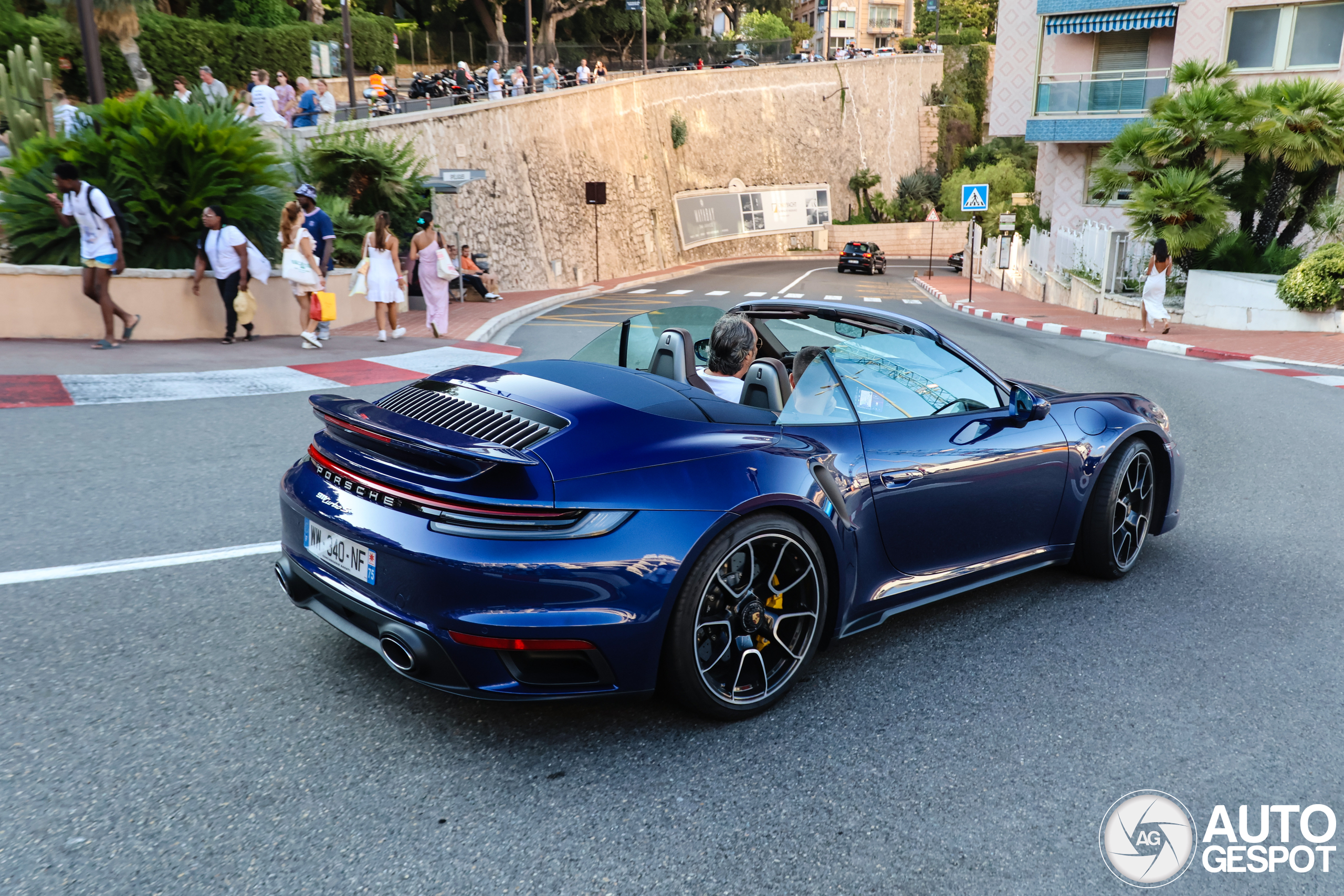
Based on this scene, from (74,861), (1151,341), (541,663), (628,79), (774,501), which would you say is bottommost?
(1151,341)

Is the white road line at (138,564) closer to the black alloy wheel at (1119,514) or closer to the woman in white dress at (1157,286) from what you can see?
the black alloy wheel at (1119,514)

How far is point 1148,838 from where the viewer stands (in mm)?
2779

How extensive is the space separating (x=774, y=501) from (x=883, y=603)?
0.82m

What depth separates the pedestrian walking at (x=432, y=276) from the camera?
46.7ft

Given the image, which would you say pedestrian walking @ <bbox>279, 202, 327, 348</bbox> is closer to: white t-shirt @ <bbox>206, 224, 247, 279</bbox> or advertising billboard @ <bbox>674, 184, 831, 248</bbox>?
white t-shirt @ <bbox>206, 224, 247, 279</bbox>

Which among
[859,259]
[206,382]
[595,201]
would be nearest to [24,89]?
[206,382]

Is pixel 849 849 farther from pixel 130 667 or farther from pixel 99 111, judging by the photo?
pixel 99 111

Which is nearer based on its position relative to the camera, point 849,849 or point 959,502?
point 849,849

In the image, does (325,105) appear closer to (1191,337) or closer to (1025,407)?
(1191,337)

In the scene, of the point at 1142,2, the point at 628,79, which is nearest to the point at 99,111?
the point at 1142,2

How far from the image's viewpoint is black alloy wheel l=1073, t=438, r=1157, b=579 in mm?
4660

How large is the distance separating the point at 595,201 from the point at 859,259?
51.2 ft

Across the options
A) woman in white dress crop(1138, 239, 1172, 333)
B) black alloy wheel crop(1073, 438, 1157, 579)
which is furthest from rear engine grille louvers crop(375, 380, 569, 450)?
woman in white dress crop(1138, 239, 1172, 333)

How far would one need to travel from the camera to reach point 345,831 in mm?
2635
